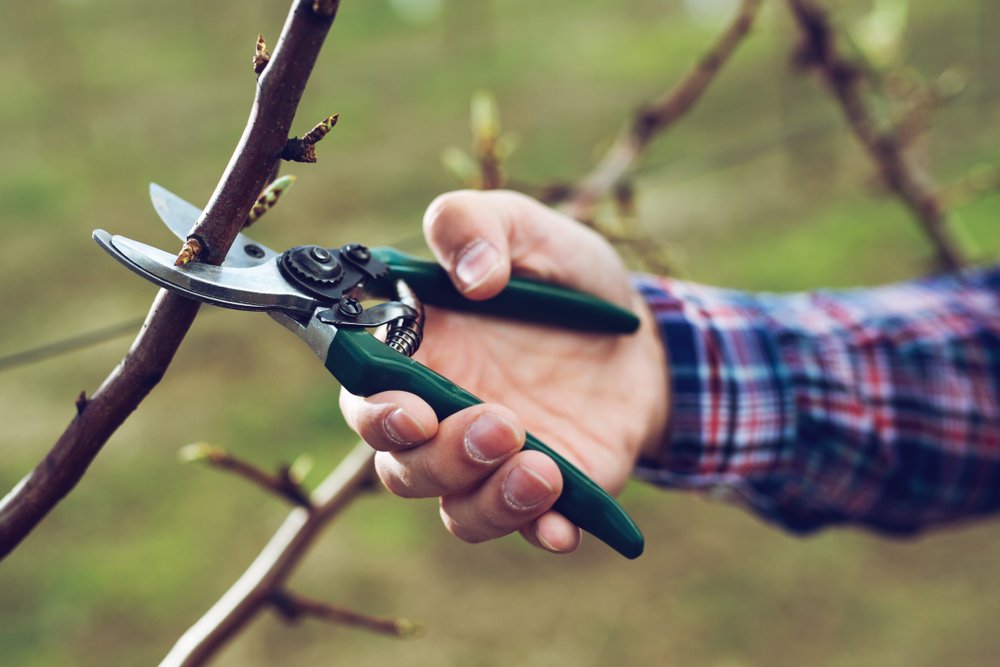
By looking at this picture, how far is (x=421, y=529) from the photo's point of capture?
3.51 metres

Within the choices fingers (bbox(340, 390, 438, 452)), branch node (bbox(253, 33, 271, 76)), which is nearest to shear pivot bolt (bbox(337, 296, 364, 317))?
fingers (bbox(340, 390, 438, 452))

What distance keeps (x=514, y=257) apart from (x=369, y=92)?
803 cm

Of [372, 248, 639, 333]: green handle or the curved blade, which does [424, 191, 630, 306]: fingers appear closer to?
[372, 248, 639, 333]: green handle

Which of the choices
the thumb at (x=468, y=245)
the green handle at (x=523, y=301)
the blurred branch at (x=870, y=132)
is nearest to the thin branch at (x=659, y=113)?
the blurred branch at (x=870, y=132)

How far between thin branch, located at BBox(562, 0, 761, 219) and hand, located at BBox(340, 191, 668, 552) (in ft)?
1.09

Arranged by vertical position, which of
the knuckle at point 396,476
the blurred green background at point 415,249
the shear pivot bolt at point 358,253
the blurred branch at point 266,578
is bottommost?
the blurred green background at point 415,249

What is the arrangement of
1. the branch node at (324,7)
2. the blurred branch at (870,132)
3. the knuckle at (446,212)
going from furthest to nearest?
the blurred branch at (870,132) < the knuckle at (446,212) < the branch node at (324,7)

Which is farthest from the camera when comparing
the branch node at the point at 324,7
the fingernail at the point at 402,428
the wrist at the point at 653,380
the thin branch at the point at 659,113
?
the thin branch at the point at 659,113

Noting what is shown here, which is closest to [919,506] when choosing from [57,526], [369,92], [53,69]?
[57,526]

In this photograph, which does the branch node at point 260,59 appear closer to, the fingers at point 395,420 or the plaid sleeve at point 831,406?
the fingers at point 395,420

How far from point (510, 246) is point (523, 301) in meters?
0.10

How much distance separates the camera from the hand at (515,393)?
97cm

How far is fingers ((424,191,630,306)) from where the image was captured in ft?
3.78

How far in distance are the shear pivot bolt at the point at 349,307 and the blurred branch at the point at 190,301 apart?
0.18m
